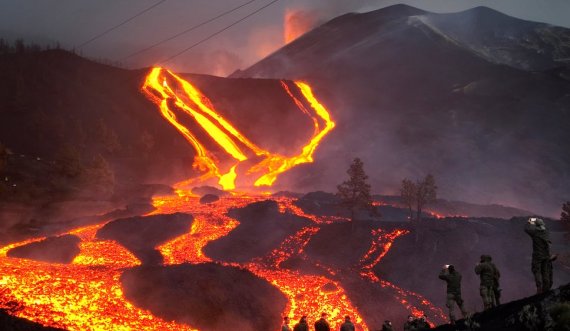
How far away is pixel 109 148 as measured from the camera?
285ft

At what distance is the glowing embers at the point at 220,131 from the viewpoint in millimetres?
90875

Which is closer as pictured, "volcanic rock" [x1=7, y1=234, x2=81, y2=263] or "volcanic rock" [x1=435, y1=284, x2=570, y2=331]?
"volcanic rock" [x1=435, y1=284, x2=570, y2=331]

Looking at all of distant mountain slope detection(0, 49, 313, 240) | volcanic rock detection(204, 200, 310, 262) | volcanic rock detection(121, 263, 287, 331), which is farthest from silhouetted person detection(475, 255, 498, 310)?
distant mountain slope detection(0, 49, 313, 240)

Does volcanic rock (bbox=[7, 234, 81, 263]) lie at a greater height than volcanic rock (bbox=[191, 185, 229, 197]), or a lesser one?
lesser

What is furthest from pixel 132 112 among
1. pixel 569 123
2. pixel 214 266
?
pixel 569 123

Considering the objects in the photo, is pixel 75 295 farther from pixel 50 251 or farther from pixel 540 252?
pixel 540 252

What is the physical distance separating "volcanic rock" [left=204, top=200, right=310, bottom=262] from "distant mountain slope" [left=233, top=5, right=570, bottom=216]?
28.5 meters

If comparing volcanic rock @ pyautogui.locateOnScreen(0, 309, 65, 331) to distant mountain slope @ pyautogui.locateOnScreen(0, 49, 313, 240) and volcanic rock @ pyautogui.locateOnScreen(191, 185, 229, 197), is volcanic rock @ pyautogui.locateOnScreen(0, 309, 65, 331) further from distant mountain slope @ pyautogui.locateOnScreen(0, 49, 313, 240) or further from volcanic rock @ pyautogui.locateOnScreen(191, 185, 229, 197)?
volcanic rock @ pyautogui.locateOnScreen(191, 185, 229, 197)

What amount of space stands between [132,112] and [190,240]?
6503cm

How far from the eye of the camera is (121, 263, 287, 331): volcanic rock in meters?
28.0

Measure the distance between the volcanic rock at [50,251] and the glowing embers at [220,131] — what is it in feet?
134

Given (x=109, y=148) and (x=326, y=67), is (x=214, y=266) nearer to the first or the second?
(x=109, y=148)

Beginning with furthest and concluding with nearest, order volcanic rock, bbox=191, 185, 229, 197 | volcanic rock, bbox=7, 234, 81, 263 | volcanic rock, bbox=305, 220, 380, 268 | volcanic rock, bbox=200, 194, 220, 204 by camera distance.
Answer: volcanic rock, bbox=191, 185, 229, 197
volcanic rock, bbox=200, 194, 220, 204
volcanic rock, bbox=305, 220, 380, 268
volcanic rock, bbox=7, 234, 81, 263

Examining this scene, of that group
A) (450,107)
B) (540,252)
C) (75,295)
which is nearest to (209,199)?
(75,295)
